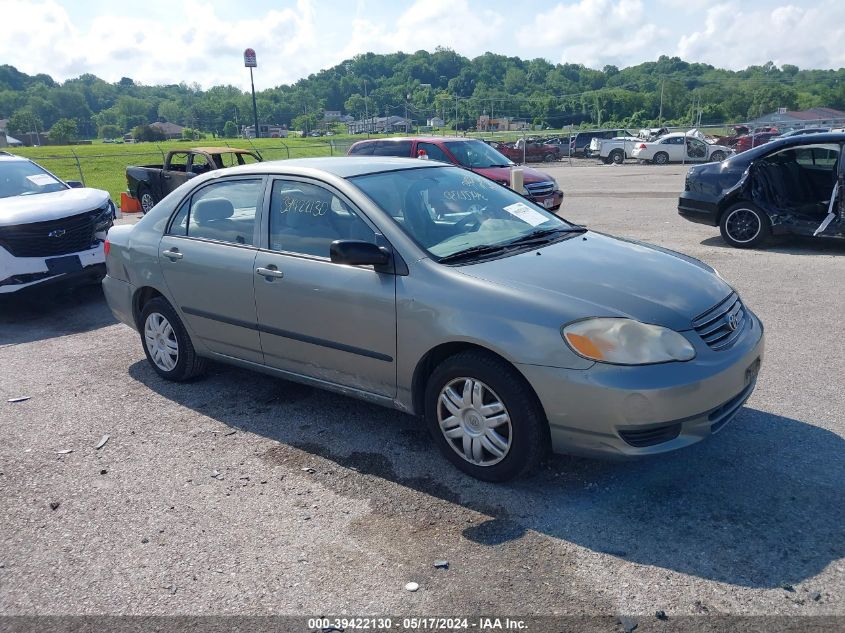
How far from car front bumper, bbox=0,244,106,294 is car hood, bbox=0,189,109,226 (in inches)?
15.8

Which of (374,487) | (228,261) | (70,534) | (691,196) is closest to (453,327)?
(374,487)

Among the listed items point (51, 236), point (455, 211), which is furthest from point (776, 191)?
point (51, 236)

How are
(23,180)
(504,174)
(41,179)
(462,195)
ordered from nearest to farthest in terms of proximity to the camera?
(462,195), (23,180), (41,179), (504,174)

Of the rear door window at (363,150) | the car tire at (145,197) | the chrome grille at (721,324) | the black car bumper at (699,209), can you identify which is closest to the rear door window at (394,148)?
the rear door window at (363,150)

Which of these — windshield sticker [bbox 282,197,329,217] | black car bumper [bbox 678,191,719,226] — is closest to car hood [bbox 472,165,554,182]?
black car bumper [bbox 678,191,719,226]

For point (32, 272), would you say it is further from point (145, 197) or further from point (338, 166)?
point (145, 197)

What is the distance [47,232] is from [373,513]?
5928 mm

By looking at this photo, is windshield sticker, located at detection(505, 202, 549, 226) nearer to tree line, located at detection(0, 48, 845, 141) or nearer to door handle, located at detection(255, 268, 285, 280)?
door handle, located at detection(255, 268, 285, 280)

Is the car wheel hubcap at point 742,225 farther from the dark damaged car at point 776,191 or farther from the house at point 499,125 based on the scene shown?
the house at point 499,125

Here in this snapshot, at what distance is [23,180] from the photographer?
871 cm

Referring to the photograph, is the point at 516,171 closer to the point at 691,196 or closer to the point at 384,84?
the point at 691,196

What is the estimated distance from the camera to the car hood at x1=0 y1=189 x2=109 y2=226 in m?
7.51

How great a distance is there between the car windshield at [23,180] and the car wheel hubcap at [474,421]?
7067mm

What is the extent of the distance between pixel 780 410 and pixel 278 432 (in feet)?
10.3
